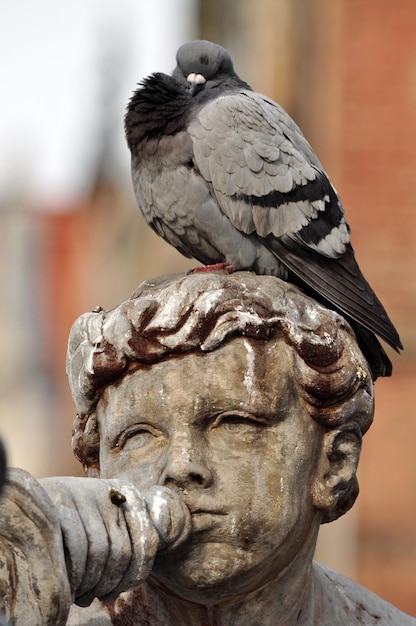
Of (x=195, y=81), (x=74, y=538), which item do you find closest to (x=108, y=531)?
(x=74, y=538)

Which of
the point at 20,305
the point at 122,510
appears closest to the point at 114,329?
the point at 122,510

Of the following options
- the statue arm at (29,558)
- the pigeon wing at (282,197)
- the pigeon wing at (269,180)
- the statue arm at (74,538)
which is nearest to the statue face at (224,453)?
the statue arm at (74,538)

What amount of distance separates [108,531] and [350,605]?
1396 millimetres

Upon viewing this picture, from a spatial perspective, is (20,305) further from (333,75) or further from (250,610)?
(250,610)

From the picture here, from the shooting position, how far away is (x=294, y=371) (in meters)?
5.48

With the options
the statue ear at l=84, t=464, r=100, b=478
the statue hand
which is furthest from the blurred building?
the statue hand

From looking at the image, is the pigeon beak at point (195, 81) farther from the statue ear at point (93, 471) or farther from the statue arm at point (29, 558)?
the statue arm at point (29, 558)

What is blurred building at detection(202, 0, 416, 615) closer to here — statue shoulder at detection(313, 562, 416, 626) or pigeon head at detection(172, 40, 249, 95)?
pigeon head at detection(172, 40, 249, 95)

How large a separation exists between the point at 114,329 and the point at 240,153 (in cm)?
123

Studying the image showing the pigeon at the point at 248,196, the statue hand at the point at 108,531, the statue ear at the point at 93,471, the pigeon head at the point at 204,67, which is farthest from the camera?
the pigeon head at the point at 204,67

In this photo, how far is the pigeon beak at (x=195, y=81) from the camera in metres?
7.37

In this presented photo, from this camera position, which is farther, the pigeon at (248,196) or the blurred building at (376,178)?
the blurred building at (376,178)

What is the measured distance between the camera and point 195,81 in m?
7.44

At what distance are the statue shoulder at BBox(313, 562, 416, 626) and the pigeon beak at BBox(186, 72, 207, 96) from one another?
2196mm
